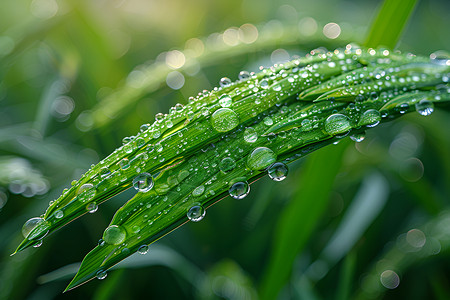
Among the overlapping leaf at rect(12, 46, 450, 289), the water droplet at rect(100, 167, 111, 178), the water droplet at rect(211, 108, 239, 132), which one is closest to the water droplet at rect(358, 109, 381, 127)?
the overlapping leaf at rect(12, 46, 450, 289)

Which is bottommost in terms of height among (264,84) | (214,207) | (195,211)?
(195,211)

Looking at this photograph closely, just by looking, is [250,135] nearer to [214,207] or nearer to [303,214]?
[303,214]

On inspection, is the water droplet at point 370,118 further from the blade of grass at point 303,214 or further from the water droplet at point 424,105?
the blade of grass at point 303,214

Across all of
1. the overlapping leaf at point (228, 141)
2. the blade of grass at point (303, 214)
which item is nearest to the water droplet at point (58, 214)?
the overlapping leaf at point (228, 141)

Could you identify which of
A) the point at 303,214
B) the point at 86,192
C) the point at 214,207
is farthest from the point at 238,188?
the point at 214,207

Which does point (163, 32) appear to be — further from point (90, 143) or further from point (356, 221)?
point (356, 221)

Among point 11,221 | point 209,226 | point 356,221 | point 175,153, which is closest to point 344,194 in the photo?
point 356,221

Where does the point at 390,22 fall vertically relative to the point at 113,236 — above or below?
above

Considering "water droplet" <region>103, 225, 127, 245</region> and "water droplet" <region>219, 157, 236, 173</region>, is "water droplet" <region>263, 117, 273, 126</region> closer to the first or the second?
"water droplet" <region>219, 157, 236, 173</region>
